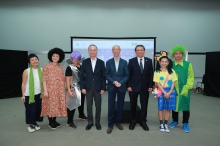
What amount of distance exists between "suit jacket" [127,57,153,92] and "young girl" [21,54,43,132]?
5.58ft

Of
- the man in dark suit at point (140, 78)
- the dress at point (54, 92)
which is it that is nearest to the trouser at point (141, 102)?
the man in dark suit at point (140, 78)

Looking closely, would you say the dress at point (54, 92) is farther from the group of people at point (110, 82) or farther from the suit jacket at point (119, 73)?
the suit jacket at point (119, 73)

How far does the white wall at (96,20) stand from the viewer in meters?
7.03

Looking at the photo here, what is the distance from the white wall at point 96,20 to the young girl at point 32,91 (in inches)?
183

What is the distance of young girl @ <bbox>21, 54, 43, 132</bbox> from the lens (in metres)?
2.58

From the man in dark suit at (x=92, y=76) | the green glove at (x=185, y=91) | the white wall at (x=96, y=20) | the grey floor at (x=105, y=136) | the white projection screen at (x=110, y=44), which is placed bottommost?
the grey floor at (x=105, y=136)

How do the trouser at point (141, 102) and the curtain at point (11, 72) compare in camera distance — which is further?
the curtain at point (11, 72)

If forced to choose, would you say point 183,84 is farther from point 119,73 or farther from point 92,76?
point 92,76

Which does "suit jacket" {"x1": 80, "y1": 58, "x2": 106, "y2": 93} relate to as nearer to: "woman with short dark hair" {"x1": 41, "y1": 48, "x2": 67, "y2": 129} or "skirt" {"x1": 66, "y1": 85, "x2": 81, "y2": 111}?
"skirt" {"x1": 66, "y1": 85, "x2": 81, "y2": 111}

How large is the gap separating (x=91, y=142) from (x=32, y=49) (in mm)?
6344

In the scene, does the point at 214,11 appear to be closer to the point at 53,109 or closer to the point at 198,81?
the point at 198,81

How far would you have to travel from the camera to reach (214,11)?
734cm

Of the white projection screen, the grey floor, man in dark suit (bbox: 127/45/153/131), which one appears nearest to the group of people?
man in dark suit (bbox: 127/45/153/131)

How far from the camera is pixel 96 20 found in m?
7.11
